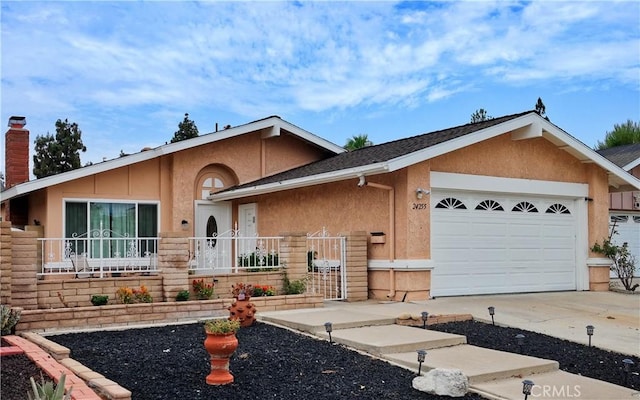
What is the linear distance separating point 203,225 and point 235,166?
78.8 inches

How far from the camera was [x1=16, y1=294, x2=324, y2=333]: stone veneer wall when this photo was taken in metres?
9.17

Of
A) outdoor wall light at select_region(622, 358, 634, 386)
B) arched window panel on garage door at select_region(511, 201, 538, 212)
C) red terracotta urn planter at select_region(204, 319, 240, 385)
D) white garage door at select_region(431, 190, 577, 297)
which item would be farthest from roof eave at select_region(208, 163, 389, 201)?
red terracotta urn planter at select_region(204, 319, 240, 385)

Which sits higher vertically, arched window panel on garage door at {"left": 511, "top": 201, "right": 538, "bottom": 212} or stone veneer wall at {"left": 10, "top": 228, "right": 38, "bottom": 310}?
arched window panel on garage door at {"left": 511, "top": 201, "right": 538, "bottom": 212}

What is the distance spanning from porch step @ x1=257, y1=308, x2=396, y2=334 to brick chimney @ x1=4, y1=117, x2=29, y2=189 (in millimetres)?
10531

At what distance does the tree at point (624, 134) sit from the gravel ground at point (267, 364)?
26176 mm

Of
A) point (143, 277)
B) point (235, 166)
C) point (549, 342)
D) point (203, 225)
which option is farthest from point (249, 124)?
point (549, 342)

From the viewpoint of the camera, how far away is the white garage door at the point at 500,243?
13.5 m

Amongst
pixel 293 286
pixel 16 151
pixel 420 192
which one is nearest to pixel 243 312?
pixel 293 286

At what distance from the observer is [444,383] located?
6.19 meters

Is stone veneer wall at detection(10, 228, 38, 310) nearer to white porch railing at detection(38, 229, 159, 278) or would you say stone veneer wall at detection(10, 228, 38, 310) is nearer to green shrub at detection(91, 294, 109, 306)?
green shrub at detection(91, 294, 109, 306)

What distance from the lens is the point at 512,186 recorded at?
14.4m

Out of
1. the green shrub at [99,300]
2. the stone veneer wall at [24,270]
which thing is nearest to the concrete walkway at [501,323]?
the green shrub at [99,300]

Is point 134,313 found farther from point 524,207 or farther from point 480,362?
point 524,207

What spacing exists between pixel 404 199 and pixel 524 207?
3834 mm
